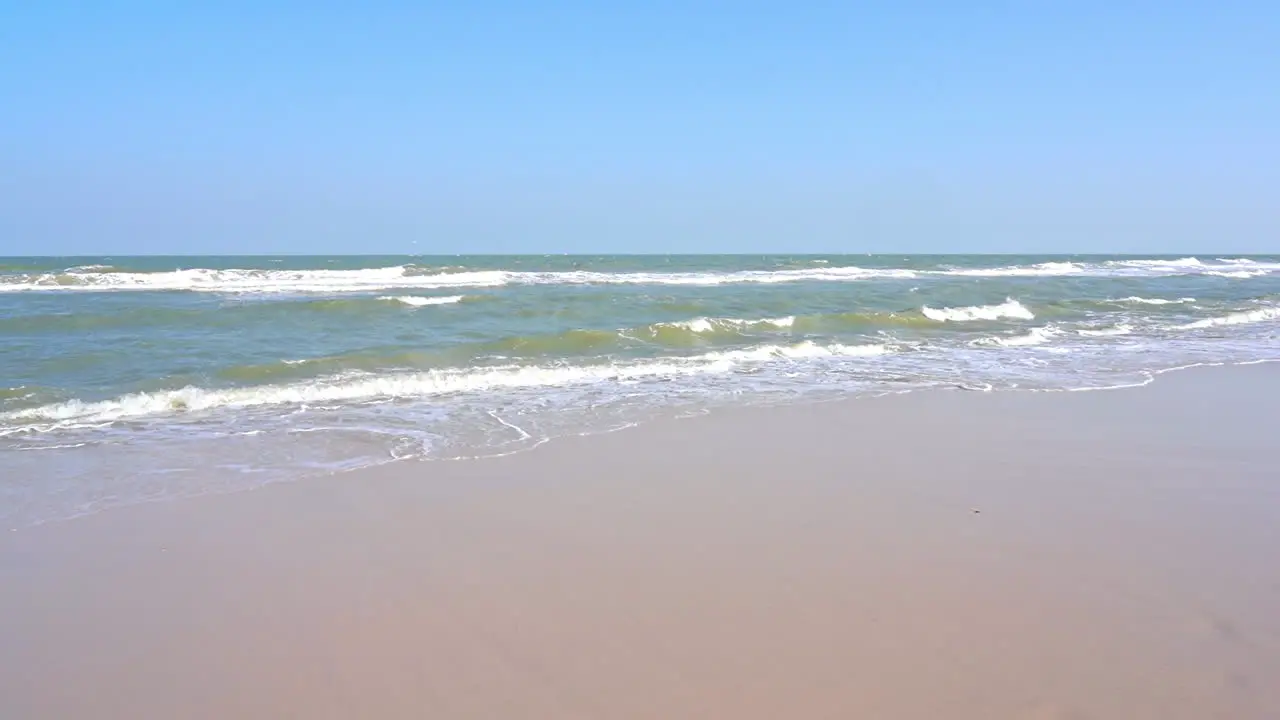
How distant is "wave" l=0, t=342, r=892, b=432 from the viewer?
25.9 feet

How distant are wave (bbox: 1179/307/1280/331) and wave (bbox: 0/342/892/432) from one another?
1030 cm

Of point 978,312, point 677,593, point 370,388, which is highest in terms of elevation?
point 978,312

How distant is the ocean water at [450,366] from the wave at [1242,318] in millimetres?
98

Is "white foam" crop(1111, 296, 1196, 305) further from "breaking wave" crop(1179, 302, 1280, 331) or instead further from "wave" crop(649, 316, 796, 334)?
"wave" crop(649, 316, 796, 334)

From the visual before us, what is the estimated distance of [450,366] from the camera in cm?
1059

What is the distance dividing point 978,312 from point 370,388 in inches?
569

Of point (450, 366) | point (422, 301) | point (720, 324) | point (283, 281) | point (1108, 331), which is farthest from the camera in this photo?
point (283, 281)

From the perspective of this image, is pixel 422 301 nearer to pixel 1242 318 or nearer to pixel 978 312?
pixel 978 312

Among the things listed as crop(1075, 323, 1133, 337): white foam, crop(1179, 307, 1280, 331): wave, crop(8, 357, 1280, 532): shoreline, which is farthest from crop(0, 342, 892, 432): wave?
crop(1179, 307, 1280, 331): wave

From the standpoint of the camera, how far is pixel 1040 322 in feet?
58.1

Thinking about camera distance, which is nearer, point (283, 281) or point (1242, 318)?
point (1242, 318)

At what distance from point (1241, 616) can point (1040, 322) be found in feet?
51.4

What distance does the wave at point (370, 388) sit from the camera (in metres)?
7.89

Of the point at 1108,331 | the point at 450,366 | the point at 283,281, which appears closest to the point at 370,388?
the point at 450,366
